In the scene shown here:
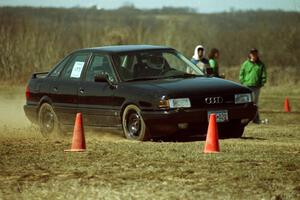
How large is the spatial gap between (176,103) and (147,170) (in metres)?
3.47

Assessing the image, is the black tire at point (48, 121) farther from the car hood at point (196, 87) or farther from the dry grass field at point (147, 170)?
the car hood at point (196, 87)

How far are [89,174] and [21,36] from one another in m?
39.6

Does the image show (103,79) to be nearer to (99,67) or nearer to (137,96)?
(99,67)

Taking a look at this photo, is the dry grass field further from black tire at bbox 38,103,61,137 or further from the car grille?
black tire at bbox 38,103,61,137

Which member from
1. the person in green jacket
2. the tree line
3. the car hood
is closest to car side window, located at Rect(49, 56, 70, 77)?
the car hood

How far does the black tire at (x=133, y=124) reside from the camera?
1442 cm

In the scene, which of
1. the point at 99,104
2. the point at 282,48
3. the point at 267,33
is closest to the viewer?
the point at 99,104

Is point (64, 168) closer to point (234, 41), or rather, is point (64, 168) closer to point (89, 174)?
point (89, 174)

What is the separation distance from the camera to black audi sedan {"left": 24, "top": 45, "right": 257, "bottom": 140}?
1424 cm

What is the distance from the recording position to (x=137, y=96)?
1448cm

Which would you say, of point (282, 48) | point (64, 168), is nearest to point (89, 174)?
point (64, 168)

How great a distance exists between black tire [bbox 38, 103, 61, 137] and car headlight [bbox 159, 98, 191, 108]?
2.77m

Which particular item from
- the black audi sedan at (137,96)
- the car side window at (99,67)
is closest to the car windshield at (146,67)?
the black audi sedan at (137,96)

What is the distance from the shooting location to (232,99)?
14602 mm
